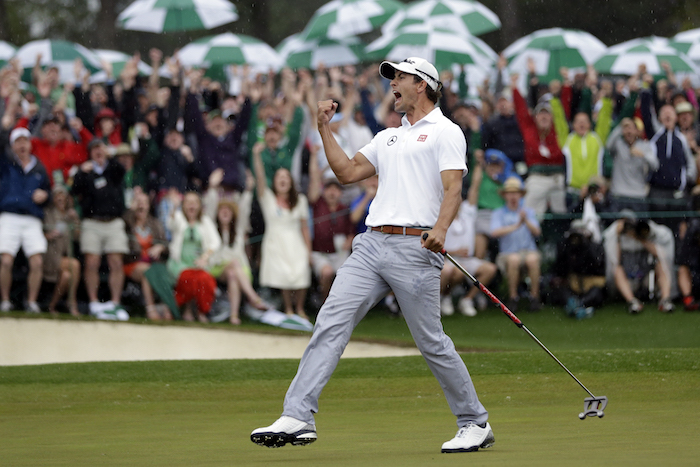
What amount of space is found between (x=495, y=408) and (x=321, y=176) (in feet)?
22.6

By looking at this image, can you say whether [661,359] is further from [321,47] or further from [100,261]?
[321,47]

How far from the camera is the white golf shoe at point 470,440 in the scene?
520 cm

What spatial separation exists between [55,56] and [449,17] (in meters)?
6.49

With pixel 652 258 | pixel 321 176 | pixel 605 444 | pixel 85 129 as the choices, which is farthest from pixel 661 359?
pixel 85 129

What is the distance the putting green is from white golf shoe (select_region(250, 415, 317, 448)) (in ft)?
0.21

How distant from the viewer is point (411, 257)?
538 cm

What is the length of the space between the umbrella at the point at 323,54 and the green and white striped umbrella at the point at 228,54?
415mm

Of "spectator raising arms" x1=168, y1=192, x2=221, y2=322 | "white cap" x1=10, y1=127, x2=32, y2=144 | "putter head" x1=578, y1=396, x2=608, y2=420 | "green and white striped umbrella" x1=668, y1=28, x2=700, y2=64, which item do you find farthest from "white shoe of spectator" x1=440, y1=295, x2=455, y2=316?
"green and white striped umbrella" x1=668, y1=28, x2=700, y2=64

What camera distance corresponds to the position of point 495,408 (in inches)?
279

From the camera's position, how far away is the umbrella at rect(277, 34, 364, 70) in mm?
18062

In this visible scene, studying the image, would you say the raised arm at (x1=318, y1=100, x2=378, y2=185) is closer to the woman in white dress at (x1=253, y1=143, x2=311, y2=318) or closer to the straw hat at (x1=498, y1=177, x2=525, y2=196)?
the woman in white dress at (x1=253, y1=143, x2=311, y2=318)

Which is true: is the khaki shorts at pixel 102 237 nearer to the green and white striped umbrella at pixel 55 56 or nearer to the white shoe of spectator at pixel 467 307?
the white shoe of spectator at pixel 467 307

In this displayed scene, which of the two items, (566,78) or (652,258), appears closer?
(652,258)

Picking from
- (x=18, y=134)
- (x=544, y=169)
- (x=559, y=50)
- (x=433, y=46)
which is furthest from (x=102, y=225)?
(x=559, y=50)
